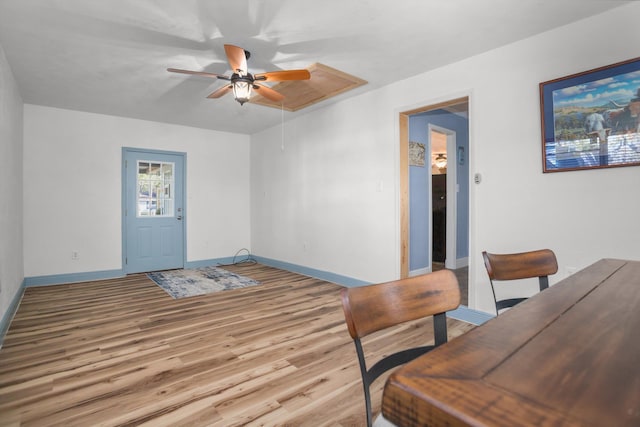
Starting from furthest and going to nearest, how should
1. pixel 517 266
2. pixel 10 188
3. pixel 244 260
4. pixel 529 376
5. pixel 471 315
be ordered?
pixel 244 260, pixel 10 188, pixel 471 315, pixel 517 266, pixel 529 376

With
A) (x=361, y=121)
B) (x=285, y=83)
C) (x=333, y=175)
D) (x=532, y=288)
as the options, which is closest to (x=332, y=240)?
(x=333, y=175)

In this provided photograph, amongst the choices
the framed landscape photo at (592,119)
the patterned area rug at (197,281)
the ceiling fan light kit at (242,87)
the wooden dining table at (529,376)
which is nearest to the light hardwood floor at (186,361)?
the patterned area rug at (197,281)

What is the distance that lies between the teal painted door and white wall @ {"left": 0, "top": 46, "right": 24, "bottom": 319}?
1326 mm

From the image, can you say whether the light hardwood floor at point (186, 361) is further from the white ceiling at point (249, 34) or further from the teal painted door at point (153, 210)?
the white ceiling at point (249, 34)

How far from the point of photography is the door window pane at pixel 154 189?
5.37 m

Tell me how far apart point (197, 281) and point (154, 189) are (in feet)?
6.21

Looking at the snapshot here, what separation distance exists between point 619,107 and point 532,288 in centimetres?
145

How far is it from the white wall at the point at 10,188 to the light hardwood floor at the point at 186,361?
16.1 inches

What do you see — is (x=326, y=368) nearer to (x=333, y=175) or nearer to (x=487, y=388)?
(x=487, y=388)

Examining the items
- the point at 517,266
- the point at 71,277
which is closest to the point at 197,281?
the point at 71,277

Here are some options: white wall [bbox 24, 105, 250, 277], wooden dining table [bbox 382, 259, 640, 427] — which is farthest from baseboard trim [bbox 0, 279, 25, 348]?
wooden dining table [bbox 382, 259, 640, 427]

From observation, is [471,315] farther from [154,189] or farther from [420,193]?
[154,189]

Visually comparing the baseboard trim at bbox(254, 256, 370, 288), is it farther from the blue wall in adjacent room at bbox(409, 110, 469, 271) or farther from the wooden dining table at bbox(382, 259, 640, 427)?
the wooden dining table at bbox(382, 259, 640, 427)

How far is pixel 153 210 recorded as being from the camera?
5.50 metres
